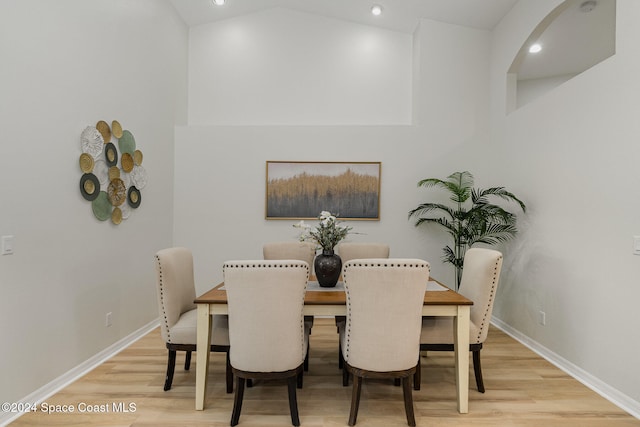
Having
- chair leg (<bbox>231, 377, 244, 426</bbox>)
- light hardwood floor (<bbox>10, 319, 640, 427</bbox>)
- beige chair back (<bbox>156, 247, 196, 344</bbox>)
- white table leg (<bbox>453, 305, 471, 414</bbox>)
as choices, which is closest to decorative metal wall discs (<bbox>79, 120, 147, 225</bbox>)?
beige chair back (<bbox>156, 247, 196, 344</bbox>)

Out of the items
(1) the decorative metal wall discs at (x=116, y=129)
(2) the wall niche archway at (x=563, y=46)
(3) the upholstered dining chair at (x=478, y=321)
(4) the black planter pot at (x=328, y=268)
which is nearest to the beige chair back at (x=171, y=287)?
(4) the black planter pot at (x=328, y=268)

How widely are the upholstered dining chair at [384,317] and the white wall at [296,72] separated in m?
3.08

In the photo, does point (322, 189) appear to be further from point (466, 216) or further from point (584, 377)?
point (584, 377)

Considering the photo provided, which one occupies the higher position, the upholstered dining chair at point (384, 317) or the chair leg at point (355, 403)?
the upholstered dining chair at point (384, 317)

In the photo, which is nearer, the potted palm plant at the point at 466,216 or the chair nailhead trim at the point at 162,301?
the chair nailhead trim at the point at 162,301

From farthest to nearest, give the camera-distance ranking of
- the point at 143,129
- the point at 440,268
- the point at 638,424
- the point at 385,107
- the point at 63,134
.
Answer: the point at 385,107 < the point at 440,268 < the point at 143,129 < the point at 63,134 < the point at 638,424

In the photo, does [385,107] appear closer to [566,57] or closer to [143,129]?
[566,57]

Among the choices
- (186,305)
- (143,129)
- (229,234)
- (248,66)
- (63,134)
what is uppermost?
(248,66)

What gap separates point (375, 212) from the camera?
4.45 metres

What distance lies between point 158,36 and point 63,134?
1.91 m

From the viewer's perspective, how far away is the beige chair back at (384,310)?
6.61 ft

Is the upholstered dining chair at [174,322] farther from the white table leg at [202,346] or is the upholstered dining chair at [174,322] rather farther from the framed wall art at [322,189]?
the framed wall art at [322,189]

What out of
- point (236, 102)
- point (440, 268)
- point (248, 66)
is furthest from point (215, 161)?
point (440, 268)

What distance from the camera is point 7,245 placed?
7.13 feet
